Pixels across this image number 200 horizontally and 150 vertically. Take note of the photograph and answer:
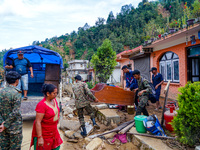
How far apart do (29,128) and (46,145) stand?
332 cm

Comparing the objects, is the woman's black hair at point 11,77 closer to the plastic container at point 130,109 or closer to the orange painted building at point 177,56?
the plastic container at point 130,109

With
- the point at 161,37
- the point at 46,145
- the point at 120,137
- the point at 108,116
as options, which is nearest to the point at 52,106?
the point at 46,145

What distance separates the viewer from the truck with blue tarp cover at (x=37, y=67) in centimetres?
515

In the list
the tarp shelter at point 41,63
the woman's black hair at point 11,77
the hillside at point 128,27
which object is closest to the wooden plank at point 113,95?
the woman's black hair at point 11,77

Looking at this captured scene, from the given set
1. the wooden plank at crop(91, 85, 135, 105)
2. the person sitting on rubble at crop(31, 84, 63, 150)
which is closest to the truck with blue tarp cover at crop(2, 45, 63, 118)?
the wooden plank at crop(91, 85, 135, 105)

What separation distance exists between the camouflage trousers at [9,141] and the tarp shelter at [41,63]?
14.1 feet

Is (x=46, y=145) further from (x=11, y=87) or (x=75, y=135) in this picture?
(x=75, y=135)

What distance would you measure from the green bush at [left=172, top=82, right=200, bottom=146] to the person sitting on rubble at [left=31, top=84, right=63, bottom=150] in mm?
2248

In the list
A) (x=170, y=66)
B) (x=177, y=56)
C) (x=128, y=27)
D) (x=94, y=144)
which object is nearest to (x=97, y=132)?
(x=94, y=144)

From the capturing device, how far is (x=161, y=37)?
7418mm

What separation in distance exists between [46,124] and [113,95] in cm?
254

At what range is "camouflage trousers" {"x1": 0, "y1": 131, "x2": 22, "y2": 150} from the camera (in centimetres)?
212

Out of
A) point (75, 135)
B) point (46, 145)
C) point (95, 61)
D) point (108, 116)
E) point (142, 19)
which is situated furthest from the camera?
point (142, 19)

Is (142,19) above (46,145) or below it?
above
